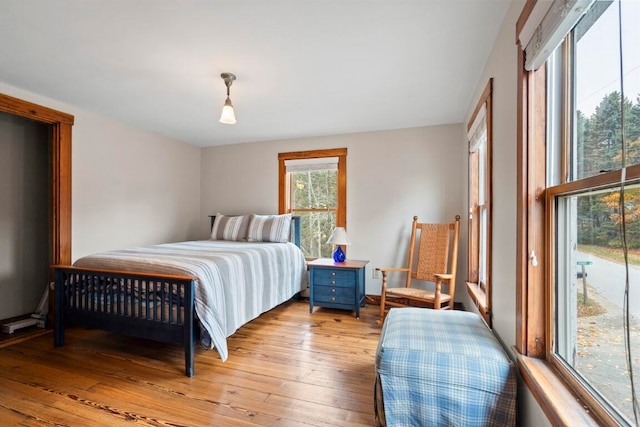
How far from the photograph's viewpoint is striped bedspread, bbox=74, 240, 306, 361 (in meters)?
2.17

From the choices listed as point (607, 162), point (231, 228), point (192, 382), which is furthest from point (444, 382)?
point (231, 228)

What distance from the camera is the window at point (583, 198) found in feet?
2.84

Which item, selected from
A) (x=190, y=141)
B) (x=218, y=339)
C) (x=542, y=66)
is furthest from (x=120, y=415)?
(x=190, y=141)

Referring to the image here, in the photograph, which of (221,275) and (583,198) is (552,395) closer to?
(583,198)

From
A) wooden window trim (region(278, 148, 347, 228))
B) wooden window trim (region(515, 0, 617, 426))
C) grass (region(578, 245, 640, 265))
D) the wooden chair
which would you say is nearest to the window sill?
wooden window trim (region(515, 0, 617, 426))

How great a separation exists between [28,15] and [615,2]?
107 inches

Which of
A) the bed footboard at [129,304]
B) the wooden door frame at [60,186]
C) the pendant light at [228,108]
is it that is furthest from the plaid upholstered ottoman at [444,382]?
the wooden door frame at [60,186]

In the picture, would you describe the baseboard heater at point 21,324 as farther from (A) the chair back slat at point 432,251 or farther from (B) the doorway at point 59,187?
(A) the chair back slat at point 432,251

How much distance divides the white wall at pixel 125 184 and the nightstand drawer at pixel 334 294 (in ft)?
7.73

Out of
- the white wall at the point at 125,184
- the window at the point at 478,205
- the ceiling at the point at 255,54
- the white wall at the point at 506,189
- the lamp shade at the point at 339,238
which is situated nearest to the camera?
the white wall at the point at 506,189

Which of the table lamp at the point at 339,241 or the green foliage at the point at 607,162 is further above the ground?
the green foliage at the point at 607,162

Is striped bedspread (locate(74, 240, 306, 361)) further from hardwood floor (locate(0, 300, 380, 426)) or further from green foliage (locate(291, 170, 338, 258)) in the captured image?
green foliage (locate(291, 170, 338, 258))

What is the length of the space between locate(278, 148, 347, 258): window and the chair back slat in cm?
106

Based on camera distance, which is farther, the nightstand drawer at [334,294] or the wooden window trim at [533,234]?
the nightstand drawer at [334,294]
